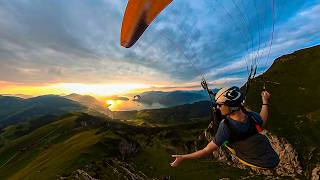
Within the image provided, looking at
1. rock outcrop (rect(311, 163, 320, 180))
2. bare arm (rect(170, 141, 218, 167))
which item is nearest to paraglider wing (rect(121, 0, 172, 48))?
bare arm (rect(170, 141, 218, 167))

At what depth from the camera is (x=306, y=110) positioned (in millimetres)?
108125

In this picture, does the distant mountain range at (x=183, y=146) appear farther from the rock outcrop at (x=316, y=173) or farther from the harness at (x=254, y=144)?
the harness at (x=254, y=144)

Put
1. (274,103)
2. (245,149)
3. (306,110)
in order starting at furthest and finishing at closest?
(274,103) → (306,110) → (245,149)

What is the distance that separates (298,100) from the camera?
114438 millimetres

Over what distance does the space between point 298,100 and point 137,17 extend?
113 m

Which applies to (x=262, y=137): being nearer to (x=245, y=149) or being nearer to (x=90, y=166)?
(x=245, y=149)

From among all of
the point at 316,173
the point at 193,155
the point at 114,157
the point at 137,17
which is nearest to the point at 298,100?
the point at 316,173

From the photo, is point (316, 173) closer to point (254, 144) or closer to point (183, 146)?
point (183, 146)

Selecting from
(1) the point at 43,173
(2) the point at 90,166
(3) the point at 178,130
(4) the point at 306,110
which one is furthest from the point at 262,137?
(3) the point at 178,130

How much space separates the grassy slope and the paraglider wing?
295 feet

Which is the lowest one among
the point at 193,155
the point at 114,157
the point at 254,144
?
the point at 114,157

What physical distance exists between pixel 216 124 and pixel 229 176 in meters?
95.3

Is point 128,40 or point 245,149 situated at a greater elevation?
point 128,40

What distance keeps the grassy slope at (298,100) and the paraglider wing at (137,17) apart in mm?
89779
